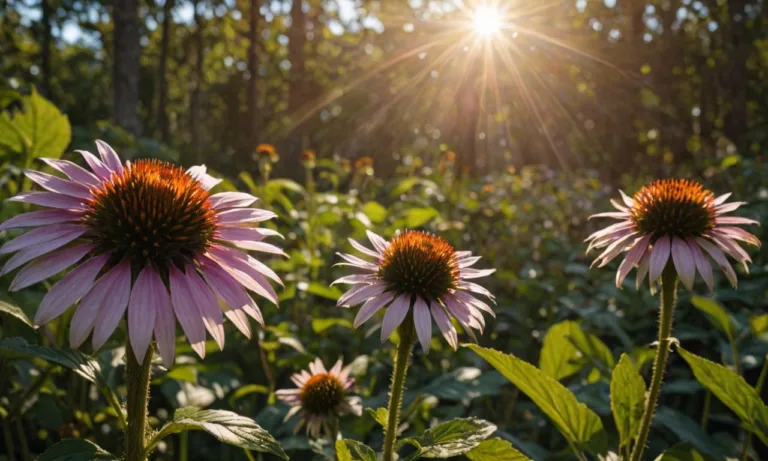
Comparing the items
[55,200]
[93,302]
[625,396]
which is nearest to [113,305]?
[93,302]

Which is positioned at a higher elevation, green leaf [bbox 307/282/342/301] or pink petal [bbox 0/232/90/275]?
green leaf [bbox 307/282/342/301]

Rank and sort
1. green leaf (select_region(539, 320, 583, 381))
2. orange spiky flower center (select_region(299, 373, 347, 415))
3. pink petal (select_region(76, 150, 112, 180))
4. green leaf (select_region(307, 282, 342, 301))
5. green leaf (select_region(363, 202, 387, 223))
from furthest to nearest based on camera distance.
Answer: green leaf (select_region(363, 202, 387, 223)) < green leaf (select_region(307, 282, 342, 301)) < green leaf (select_region(539, 320, 583, 381)) < orange spiky flower center (select_region(299, 373, 347, 415)) < pink petal (select_region(76, 150, 112, 180))

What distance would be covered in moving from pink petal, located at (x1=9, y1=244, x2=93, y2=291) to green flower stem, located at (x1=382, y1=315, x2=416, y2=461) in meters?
0.65

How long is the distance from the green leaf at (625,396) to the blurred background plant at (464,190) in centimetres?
41

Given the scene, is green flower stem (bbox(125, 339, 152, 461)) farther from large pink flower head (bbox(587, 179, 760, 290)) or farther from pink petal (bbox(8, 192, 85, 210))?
large pink flower head (bbox(587, 179, 760, 290))

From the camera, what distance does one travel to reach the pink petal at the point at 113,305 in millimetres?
924

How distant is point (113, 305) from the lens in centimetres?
95

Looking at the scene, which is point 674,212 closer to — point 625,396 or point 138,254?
point 625,396

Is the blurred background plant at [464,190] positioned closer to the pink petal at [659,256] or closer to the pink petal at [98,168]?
the pink petal at [98,168]

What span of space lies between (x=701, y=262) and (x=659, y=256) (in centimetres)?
9

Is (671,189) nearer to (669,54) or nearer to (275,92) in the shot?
(669,54)

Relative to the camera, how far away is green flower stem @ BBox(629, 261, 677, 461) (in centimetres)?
127

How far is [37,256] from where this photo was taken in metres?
0.95

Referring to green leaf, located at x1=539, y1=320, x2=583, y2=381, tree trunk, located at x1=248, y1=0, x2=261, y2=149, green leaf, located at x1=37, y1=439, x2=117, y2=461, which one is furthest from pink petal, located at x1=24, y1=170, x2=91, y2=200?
tree trunk, located at x1=248, y1=0, x2=261, y2=149
